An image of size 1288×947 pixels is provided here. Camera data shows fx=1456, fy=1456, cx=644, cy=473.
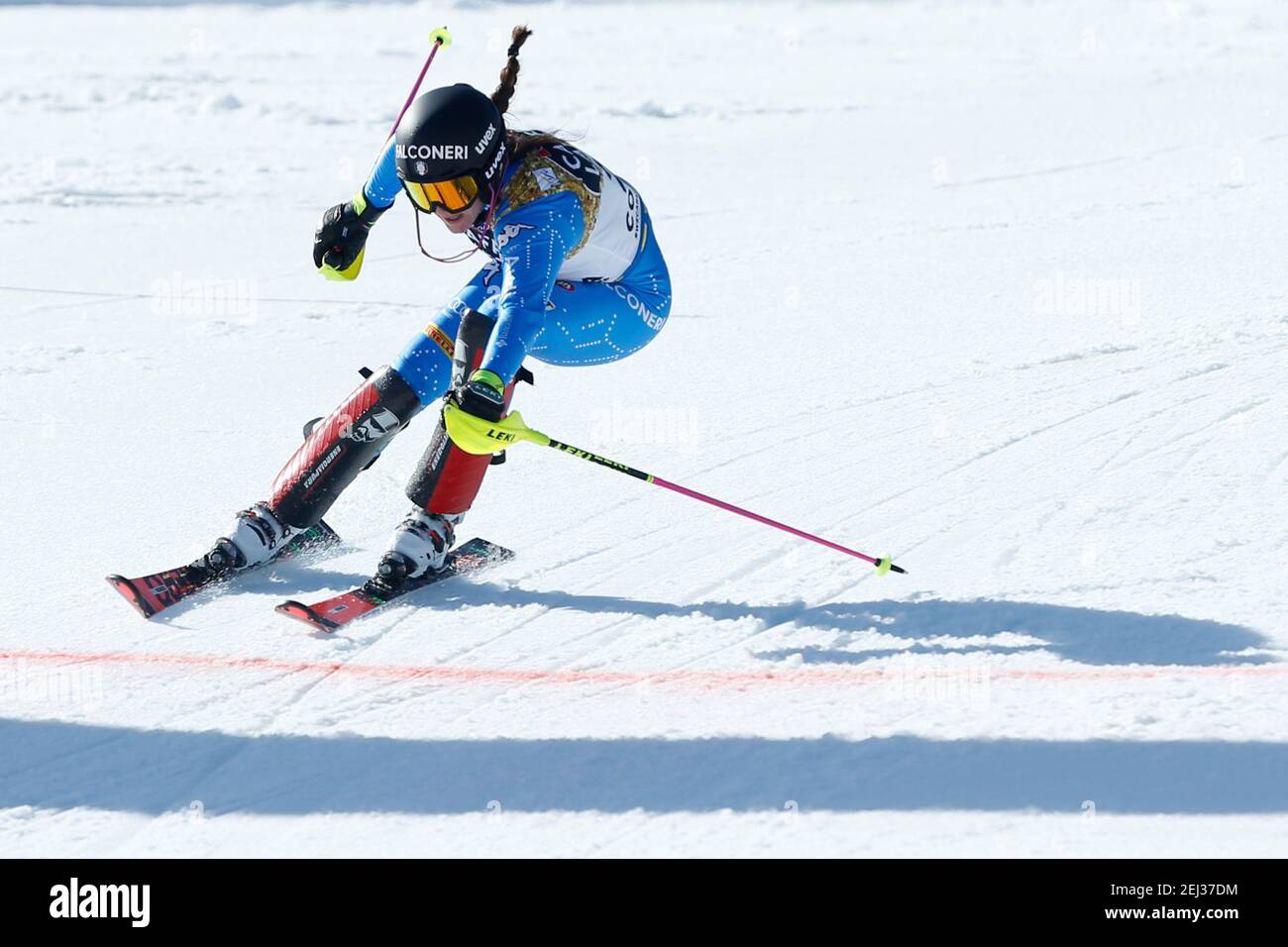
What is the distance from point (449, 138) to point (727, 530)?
1.65 metres

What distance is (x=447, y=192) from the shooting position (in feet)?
13.3

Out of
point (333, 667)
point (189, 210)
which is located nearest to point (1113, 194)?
point (189, 210)

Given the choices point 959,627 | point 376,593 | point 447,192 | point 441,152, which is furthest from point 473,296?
point 959,627

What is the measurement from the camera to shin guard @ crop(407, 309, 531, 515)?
13.9 ft

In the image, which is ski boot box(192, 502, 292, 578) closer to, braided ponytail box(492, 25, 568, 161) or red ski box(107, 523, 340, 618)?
red ski box(107, 523, 340, 618)

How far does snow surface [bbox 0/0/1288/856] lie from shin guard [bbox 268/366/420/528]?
10.1 inches

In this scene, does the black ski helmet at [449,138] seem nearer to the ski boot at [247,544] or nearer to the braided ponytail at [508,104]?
the braided ponytail at [508,104]

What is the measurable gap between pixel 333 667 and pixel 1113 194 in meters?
7.60

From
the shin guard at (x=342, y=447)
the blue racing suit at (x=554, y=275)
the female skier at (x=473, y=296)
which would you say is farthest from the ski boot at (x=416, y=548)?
the blue racing suit at (x=554, y=275)

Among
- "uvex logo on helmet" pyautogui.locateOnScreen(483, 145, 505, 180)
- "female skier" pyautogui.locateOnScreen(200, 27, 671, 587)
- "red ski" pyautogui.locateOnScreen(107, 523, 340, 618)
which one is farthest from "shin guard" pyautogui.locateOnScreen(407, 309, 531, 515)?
"red ski" pyautogui.locateOnScreen(107, 523, 340, 618)

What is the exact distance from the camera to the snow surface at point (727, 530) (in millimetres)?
3188

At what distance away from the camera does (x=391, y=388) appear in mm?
4336

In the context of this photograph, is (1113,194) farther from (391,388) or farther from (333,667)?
(333,667)

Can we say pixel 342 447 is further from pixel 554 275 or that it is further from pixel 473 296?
pixel 554 275
